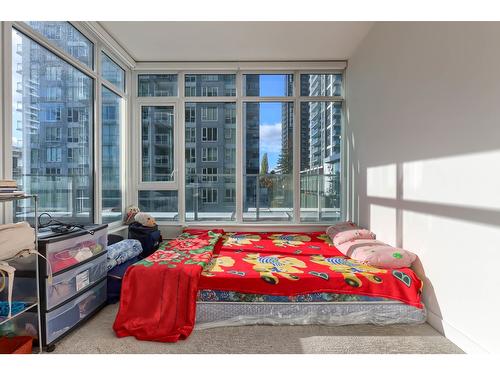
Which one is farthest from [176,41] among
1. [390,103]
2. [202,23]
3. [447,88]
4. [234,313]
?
[234,313]

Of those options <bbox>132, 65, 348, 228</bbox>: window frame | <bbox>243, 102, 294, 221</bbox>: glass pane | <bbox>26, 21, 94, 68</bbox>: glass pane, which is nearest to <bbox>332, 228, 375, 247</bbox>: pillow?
<bbox>132, 65, 348, 228</bbox>: window frame

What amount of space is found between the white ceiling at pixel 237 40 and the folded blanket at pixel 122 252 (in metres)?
2.47

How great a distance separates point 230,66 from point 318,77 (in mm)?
1354

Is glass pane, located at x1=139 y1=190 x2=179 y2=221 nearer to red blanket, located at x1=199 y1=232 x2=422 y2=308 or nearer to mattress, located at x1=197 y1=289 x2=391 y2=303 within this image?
red blanket, located at x1=199 y1=232 x2=422 y2=308

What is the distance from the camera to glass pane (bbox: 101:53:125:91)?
11.4ft

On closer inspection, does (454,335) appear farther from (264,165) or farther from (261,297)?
(264,165)

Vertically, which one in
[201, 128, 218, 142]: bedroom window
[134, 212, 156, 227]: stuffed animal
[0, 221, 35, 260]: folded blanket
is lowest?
[134, 212, 156, 227]: stuffed animal

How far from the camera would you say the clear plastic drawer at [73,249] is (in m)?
1.90

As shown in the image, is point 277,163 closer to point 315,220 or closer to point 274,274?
point 315,220

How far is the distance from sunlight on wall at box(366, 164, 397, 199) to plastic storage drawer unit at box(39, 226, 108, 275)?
2803 mm

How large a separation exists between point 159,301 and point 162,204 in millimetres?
2212

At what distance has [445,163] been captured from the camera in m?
2.01

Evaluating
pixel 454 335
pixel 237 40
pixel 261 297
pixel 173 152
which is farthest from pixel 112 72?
pixel 454 335

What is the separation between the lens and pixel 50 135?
261 centimetres
